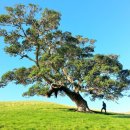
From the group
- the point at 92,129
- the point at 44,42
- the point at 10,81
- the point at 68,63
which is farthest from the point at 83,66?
the point at 92,129

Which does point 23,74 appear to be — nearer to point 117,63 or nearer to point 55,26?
point 55,26

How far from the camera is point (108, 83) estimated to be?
62.3 m

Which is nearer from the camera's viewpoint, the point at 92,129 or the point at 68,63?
the point at 92,129

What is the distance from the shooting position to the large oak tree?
62750 mm

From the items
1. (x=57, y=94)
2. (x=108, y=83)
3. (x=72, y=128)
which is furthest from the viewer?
(x=57, y=94)

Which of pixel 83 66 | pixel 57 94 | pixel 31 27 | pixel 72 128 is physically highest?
pixel 31 27

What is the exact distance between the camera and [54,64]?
63.0 metres

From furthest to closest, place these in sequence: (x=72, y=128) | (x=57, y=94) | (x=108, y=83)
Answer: (x=57, y=94), (x=108, y=83), (x=72, y=128)

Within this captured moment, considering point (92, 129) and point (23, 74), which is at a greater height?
point (23, 74)

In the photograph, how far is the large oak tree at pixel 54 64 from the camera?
206 feet

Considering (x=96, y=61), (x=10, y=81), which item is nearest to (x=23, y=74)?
(x=10, y=81)

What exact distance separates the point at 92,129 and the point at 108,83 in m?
24.4

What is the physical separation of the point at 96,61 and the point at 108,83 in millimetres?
6513

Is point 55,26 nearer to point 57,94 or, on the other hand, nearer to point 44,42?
point 44,42
